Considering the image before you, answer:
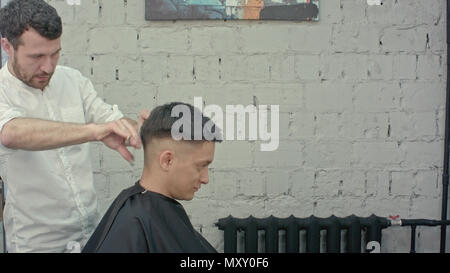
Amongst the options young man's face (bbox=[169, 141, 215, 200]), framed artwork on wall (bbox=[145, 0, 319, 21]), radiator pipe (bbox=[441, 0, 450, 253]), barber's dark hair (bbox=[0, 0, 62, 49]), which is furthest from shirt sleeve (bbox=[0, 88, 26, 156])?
radiator pipe (bbox=[441, 0, 450, 253])

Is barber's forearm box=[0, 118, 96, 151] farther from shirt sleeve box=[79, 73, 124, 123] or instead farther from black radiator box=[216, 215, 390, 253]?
black radiator box=[216, 215, 390, 253]

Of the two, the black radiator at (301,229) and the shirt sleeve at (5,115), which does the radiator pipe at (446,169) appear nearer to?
the black radiator at (301,229)

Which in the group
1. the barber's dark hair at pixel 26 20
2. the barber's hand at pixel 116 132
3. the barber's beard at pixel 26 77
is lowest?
the barber's hand at pixel 116 132

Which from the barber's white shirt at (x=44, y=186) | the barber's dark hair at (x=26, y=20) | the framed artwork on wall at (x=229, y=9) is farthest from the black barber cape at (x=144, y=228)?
Result: the framed artwork on wall at (x=229, y=9)

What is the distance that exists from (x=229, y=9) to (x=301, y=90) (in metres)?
0.55

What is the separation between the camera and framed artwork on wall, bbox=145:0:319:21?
2420 millimetres

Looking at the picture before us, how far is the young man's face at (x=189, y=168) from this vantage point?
4.89 feet

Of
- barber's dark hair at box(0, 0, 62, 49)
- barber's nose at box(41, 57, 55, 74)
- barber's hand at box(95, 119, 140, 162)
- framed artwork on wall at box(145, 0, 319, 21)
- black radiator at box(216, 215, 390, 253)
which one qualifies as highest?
framed artwork on wall at box(145, 0, 319, 21)

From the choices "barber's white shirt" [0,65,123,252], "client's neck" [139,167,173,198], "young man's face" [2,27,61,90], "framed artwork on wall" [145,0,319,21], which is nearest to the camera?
"client's neck" [139,167,173,198]

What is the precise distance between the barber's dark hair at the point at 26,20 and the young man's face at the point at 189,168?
2.06ft

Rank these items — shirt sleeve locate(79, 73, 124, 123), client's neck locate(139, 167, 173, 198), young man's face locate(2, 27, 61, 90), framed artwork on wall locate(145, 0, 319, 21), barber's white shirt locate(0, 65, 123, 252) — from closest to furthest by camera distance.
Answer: client's neck locate(139, 167, 173, 198)
young man's face locate(2, 27, 61, 90)
barber's white shirt locate(0, 65, 123, 252)
shirt sleeve locate(79, 73, 124, 123)
framed artwork on wall locate(145, 0, 319, 21)

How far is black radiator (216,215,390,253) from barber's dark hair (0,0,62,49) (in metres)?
1.30

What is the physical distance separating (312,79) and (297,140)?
0.32m
